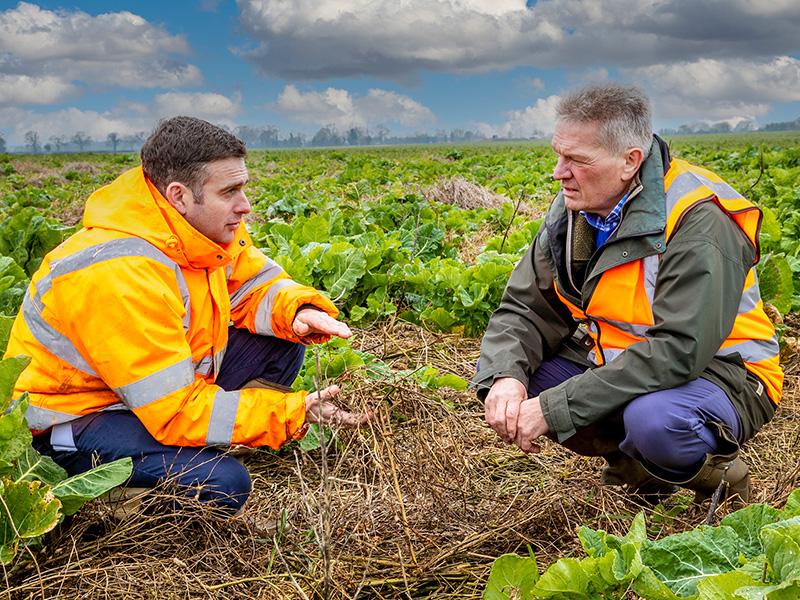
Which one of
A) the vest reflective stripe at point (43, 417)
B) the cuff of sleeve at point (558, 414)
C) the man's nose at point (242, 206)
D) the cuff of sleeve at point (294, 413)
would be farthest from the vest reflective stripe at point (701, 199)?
the vest reflective stripe at point (43, 417)

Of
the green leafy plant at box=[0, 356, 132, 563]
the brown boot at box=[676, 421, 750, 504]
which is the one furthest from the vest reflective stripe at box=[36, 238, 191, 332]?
the brown boot at box=[676, 421, 750, 504]

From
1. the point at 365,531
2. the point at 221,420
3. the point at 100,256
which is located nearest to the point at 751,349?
the point at 365,531

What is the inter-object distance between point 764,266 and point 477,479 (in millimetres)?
2281

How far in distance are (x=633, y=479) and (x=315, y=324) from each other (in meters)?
1.42

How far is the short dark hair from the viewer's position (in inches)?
99.0

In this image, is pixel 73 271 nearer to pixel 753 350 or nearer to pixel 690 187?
pixel 690 187

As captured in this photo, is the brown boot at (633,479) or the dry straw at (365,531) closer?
the dry straw at (365,531)

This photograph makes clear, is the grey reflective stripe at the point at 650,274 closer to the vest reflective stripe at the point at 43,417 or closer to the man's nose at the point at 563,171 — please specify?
the man's nose at the point at 563,171

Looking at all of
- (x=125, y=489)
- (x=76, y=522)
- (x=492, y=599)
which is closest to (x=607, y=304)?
(x=492, y=599)

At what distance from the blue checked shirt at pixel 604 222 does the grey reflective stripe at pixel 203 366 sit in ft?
5.32

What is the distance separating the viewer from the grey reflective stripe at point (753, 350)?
2572 millimetres

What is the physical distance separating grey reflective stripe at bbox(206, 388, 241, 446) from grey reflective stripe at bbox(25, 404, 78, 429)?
1.72ft

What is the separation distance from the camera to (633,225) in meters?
2.50

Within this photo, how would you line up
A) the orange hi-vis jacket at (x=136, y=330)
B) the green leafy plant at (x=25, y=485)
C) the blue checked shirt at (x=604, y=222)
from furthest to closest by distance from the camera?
the blue checked shirt at (x=604, y=222) → the orange hi-vis jacket at (x=136, y=330) → the green leafy plant at (x=25, y=485)
